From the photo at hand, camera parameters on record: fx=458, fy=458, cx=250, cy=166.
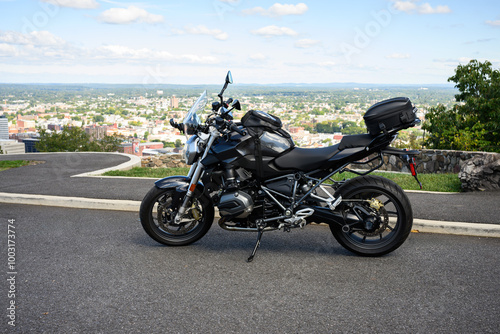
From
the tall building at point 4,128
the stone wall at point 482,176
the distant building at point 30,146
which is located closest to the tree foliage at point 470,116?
the stone wall at point 482,176

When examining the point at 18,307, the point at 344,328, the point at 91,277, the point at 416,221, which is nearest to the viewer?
the point at 344,328

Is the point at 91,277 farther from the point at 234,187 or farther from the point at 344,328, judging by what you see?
the point at 344,328

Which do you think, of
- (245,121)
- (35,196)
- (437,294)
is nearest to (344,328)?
(437,294)

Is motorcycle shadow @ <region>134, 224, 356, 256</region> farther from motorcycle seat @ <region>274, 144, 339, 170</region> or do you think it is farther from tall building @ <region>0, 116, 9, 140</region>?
tall building @ <region>0, 116, 9, 140</region>

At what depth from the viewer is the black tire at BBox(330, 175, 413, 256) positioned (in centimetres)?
455

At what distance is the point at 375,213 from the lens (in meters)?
4.63

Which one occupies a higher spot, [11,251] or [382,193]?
[382,193]

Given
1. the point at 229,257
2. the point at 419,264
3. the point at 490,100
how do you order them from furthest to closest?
1. the point at 490,100
2. the point at 229,257
3. the point at 419,264

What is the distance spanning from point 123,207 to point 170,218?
2.09 m

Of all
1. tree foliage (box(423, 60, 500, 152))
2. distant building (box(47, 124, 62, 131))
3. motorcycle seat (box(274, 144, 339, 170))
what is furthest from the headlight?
distant building (box(47, 124, 62, 131))

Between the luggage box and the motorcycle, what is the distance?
23 mm

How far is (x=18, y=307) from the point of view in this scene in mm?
3605

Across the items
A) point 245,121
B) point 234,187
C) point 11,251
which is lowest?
point 11,251

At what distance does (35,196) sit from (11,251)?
2.65 m
